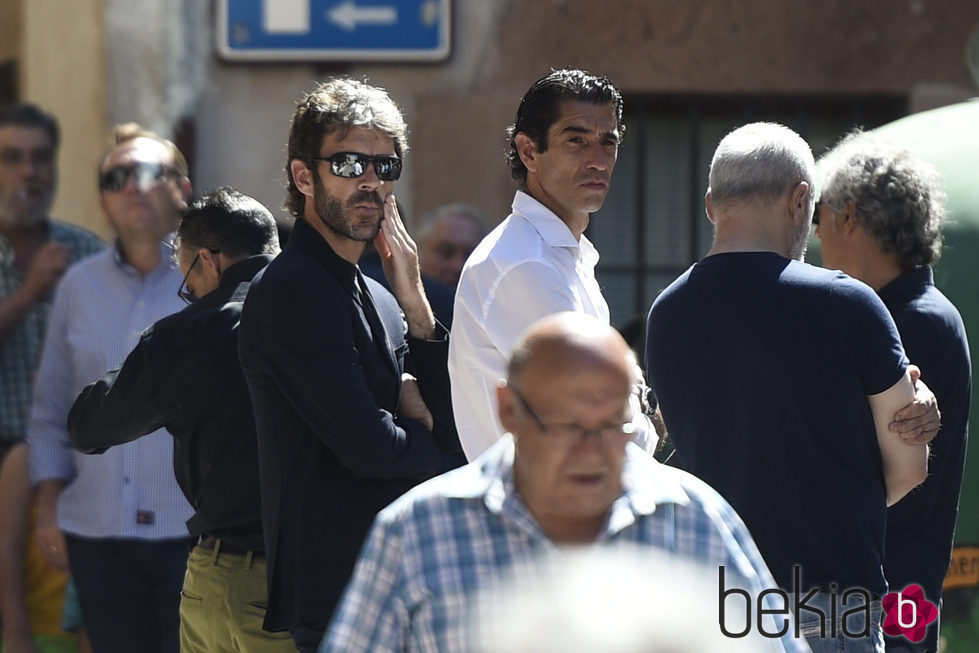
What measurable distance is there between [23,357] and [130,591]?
1470 millimetres

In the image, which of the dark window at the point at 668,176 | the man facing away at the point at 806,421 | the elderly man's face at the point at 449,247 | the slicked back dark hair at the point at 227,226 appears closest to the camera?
the man facing away at the point at 806,421

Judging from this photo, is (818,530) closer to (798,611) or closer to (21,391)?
(798,611)

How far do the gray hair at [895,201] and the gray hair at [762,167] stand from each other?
0.25 m

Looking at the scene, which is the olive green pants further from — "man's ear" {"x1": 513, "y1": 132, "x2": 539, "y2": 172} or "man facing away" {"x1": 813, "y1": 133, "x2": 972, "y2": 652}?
"man facing away" {"x1": 813, "y1": 133, "x2": 972, "y2": 652}

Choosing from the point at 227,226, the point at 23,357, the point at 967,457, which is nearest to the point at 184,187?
the point at 23,357

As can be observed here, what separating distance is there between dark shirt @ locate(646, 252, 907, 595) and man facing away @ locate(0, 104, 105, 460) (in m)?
3.11

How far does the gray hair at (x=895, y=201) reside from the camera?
3.46 meters

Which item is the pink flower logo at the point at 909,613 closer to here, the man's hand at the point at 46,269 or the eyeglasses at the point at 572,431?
the eyeglasses at the point at 572,431

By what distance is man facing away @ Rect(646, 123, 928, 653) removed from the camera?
9.81 ft

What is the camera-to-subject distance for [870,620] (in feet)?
9.72

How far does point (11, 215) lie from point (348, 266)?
2.84 meters

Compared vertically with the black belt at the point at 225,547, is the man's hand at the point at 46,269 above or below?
above

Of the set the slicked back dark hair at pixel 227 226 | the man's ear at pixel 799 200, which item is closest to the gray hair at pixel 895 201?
the man's ear at pixel 799 200

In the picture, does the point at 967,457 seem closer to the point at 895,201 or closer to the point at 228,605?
the point at 895,201
